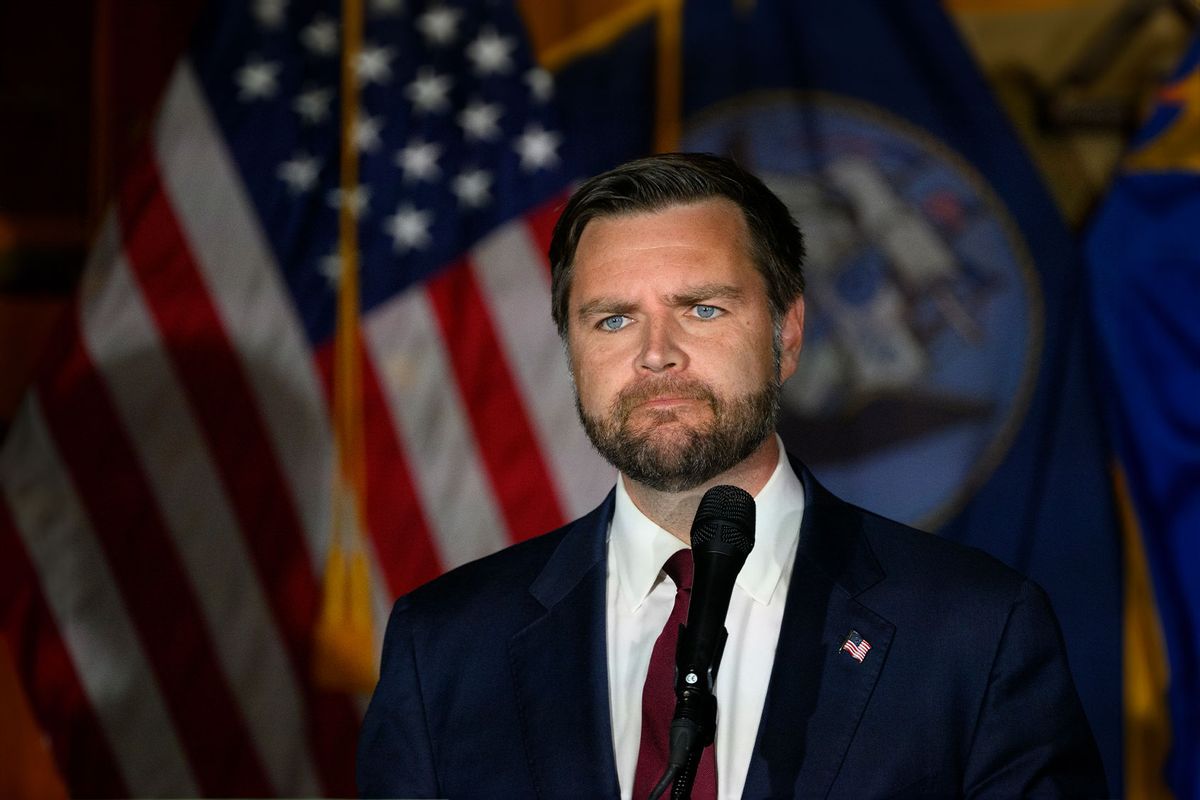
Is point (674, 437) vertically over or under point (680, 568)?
over

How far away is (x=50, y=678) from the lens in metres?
2.68

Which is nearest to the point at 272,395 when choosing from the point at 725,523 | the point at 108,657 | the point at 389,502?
the point at 389,502

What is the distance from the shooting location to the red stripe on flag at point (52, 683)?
2.67 m

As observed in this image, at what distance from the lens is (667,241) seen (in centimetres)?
134

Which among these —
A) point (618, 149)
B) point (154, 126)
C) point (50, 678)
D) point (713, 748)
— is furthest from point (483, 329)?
point (713, 748)

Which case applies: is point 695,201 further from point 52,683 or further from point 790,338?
point 52,683

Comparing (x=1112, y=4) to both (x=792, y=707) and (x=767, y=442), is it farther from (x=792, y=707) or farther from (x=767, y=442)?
(x=792, y=707)

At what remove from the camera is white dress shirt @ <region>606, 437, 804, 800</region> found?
124 cm

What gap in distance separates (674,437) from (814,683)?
0.25m

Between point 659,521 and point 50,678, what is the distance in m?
1.79

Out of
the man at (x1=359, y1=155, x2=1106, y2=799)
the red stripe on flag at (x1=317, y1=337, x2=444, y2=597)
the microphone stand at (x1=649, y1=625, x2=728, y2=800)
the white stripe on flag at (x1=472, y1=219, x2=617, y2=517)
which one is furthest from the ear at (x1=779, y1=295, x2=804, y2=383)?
the red stripe on flag at (x1=317, y1=337, x2=444, y2=597)

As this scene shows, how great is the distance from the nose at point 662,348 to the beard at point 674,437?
0.01 m

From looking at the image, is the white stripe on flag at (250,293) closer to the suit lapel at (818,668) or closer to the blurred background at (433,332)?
the blurred background at (433,332)

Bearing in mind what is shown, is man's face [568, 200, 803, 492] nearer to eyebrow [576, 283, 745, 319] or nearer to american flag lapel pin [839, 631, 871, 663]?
eyebrow [576, 283, 745, 319]
